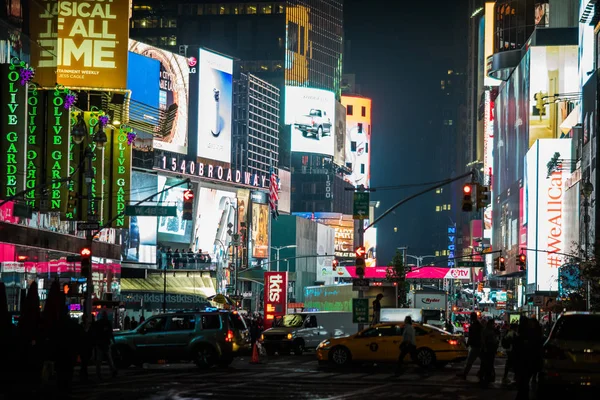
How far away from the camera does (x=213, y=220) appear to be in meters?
147

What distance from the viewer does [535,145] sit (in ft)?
387

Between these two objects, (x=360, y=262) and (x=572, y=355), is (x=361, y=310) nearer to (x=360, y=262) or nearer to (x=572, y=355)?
(x=360, y=262)

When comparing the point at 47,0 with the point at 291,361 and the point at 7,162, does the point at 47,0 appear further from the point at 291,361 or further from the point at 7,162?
the point at 291,361

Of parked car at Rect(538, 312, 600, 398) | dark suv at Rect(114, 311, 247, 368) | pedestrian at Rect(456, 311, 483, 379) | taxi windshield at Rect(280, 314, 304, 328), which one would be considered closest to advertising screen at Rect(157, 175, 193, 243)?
taxi windshield at Rect(280, 314, 304, 328)

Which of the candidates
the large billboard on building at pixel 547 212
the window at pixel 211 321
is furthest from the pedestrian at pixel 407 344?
the large billboard on building at pixel 547 212

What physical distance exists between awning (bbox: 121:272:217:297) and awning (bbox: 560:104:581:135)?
1707 inches

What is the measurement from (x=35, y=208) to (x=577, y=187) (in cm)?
6384

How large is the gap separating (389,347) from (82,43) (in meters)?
28.5

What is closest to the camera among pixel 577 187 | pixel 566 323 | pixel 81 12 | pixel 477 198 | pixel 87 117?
pixel 566 323

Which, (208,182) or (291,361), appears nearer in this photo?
(291,361)

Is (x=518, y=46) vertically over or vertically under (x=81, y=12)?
over

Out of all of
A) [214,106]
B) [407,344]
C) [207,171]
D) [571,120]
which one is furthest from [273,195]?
[407,344]

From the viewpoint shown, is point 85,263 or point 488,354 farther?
point 85,263

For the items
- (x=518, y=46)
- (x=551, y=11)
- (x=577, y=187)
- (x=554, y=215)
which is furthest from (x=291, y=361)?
(x=518, y=46)
